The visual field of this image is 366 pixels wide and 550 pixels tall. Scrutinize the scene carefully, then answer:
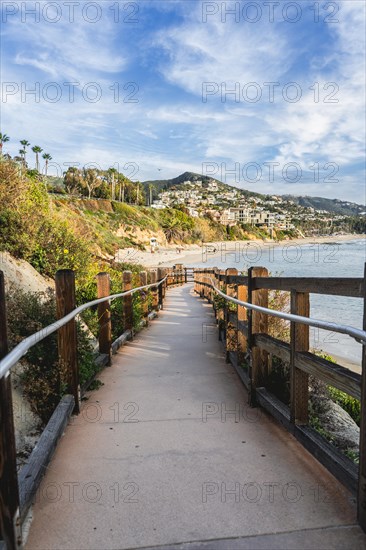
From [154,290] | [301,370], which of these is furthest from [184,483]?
[154,290]

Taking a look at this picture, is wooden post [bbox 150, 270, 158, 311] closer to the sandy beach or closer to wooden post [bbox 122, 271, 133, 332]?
wooden post [bbox 122, 271, 133, 332]

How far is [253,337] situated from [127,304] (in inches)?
138

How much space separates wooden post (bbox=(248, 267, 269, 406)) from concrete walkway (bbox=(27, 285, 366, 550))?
27cm

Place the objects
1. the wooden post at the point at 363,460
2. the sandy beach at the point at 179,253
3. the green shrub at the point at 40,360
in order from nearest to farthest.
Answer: the wooden post at the point at 363,460 → the green shrub at the point at 40,360 → the sandy beach at the point at 179,253

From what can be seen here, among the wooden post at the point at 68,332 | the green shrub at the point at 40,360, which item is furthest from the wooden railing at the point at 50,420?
the green shrub at the point at 40,360

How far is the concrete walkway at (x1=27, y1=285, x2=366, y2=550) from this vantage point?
79.5 inches

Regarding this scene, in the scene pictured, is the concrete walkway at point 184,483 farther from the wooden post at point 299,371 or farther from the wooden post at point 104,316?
the wooden post at point 104,316

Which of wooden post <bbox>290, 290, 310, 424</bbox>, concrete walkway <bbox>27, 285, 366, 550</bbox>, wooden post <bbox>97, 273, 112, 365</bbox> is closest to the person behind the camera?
concrete walkway <bbox>27, 285, 366, 550</bbox>

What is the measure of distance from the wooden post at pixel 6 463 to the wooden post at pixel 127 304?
202 inches

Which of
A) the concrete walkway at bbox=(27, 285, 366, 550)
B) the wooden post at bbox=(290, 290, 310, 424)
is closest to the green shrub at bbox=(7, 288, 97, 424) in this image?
the concrete walkway at bbox=(27, 285, 366, 550)

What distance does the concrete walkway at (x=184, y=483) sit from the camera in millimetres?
2020

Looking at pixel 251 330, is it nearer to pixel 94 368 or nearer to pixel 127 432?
pixel 127 432

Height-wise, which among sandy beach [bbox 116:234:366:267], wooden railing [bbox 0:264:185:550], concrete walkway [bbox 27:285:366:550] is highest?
sandy beach [bbox 116:234:366:267]

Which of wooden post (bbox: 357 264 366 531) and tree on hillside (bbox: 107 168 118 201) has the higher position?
tree on hillside (bbox: 107 168 118 201)
